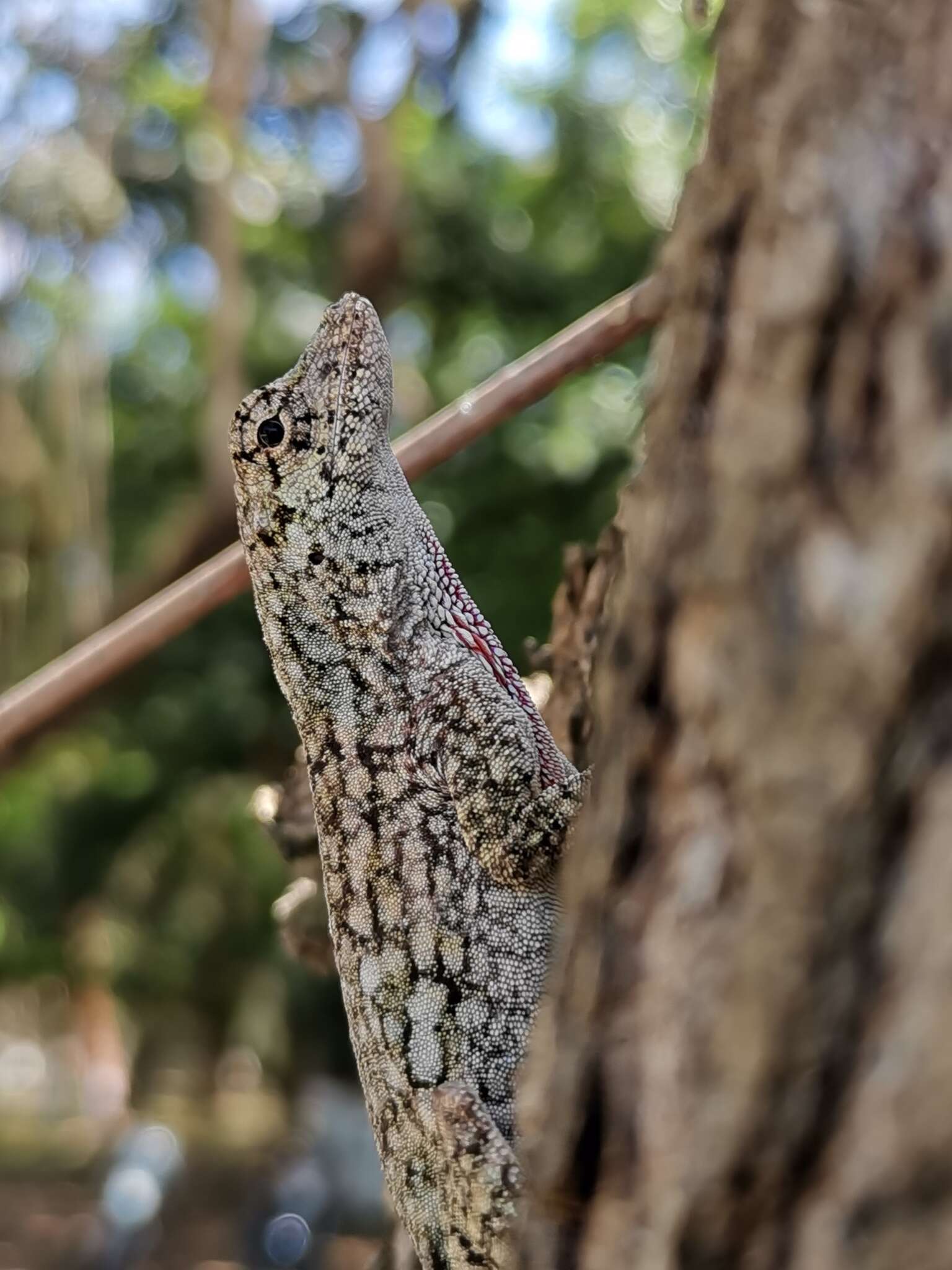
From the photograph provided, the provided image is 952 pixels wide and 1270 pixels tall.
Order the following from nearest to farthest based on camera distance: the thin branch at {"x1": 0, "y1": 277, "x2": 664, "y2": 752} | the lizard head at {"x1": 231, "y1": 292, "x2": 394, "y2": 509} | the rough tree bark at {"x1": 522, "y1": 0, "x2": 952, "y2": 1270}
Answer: the rough tree bark at {"x1": 522, "y1": 0, "x2": 952, "y2": 1270} < the lizard head at {"x1": 231, "y1": 292, "x2": 394, "y2": 509} < the thin branch at {"x1": 0, "y1": 277, "x2": 664, "y2": 752}

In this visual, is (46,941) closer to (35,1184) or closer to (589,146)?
(35,1184)

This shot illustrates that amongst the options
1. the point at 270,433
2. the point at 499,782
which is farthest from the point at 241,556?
the point at 499,782

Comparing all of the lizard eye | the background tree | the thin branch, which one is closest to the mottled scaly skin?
the lizard eye

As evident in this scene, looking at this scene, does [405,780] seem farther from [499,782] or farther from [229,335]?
[229,335]

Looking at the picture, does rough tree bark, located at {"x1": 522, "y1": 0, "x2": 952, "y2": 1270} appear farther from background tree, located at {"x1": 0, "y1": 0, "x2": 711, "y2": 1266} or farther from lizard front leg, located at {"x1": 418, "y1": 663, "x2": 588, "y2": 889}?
background tree, located at {"x1": 0, "y1": 0, "x2": 711, "y2": 1266}

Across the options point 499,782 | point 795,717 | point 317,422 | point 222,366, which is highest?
point 222,366

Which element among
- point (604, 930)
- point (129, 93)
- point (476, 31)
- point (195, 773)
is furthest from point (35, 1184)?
point (604, 930)

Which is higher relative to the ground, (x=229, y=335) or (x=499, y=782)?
(x=229, y=335)

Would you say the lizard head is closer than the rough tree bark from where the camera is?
No
